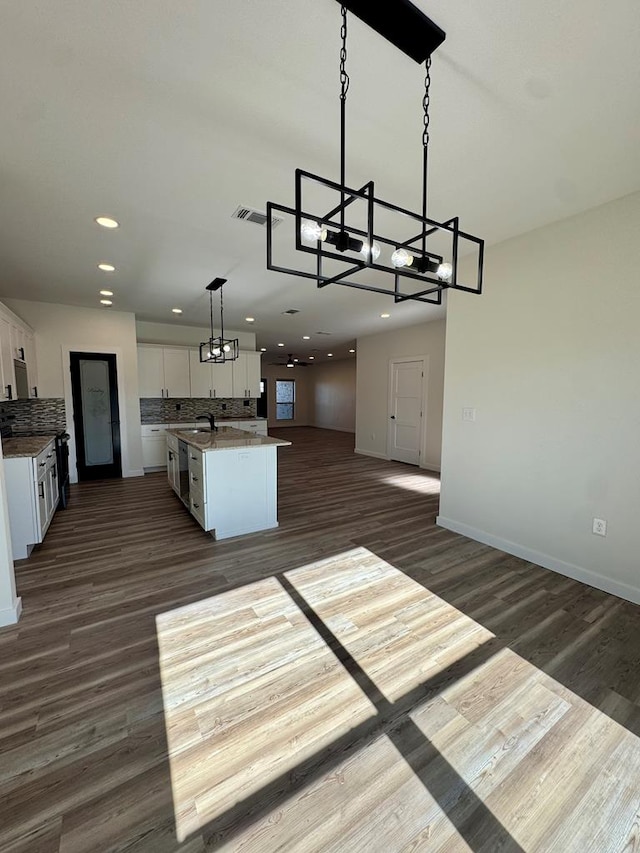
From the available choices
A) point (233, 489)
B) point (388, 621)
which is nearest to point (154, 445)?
point (233, 489)

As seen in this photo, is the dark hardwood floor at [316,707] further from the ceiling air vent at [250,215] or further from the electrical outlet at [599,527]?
the ceiling air vent at [250,215]

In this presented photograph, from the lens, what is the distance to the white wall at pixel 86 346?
211 inches

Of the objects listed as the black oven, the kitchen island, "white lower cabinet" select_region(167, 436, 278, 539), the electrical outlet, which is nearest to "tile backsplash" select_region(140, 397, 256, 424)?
the black oven

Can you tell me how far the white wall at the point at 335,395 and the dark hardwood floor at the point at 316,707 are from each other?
978cm

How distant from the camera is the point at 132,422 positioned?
6.12 metres

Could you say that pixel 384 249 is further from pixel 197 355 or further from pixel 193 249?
pixel 197 355

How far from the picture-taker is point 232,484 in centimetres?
363

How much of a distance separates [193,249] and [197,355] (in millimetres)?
3636

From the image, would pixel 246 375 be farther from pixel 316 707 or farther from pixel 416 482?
pixel 316 707

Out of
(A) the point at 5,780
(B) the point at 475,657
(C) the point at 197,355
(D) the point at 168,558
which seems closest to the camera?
(A) the point at 5,780

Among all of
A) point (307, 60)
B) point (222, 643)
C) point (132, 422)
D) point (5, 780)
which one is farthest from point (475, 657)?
point (132, 422)

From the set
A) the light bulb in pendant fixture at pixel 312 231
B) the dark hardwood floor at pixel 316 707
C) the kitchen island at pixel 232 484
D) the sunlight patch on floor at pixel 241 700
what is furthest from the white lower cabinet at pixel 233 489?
the light bulb in pendant fixture at pixel 312 231

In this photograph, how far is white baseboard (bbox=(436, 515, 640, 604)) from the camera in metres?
2.58

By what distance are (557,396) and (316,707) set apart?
2.77 m
